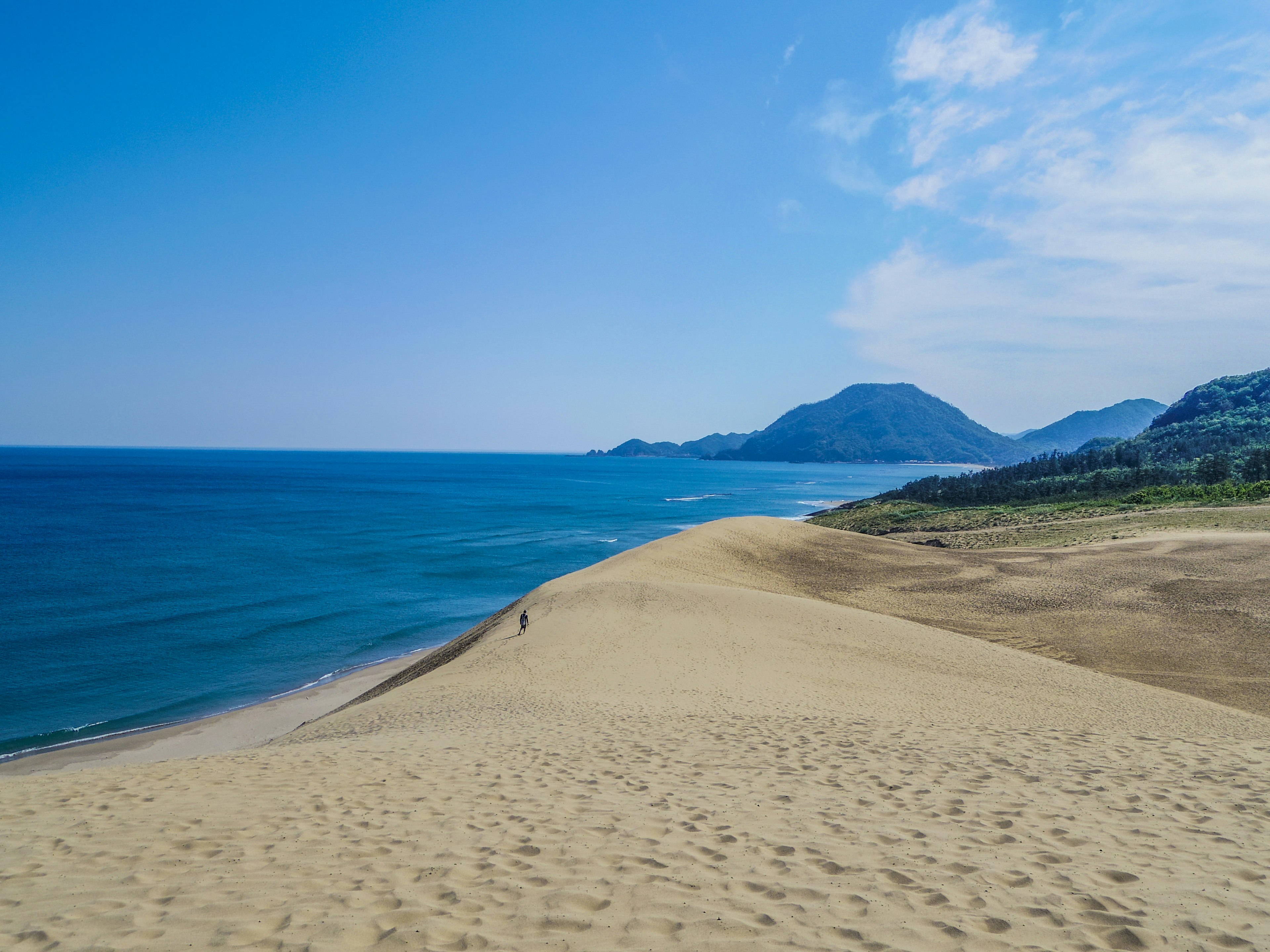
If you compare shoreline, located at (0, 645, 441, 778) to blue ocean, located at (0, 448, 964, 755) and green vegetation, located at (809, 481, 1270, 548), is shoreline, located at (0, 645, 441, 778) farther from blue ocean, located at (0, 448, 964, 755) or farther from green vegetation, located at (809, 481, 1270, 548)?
green vegetation, located at (809, 481, 1270, 548)

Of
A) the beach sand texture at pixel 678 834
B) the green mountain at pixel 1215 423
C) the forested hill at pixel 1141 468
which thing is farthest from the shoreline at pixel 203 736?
the green mountain at pixel 1215 423

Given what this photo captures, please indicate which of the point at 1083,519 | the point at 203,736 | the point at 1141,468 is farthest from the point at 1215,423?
the point at 203,736

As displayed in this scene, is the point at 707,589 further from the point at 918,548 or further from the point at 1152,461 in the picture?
the point at 1152,461

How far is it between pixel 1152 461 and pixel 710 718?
80.1 metres

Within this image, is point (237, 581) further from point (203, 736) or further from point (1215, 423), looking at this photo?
point (1215, 423)

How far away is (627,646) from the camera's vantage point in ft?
64.1

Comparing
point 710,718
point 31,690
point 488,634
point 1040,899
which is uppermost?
point 1040,899

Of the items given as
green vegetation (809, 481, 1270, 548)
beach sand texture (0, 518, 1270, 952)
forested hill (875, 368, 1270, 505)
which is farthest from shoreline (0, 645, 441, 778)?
forested hill (875, 368, 1270, 505)

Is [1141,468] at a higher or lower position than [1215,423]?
lower

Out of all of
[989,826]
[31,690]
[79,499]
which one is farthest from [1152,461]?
[79,499]

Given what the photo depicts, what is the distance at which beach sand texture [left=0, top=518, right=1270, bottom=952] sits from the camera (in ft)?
15.0

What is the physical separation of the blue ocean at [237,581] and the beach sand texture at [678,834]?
16875 millimetres

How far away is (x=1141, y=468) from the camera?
194ft

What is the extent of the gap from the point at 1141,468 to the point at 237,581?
7832 cm
